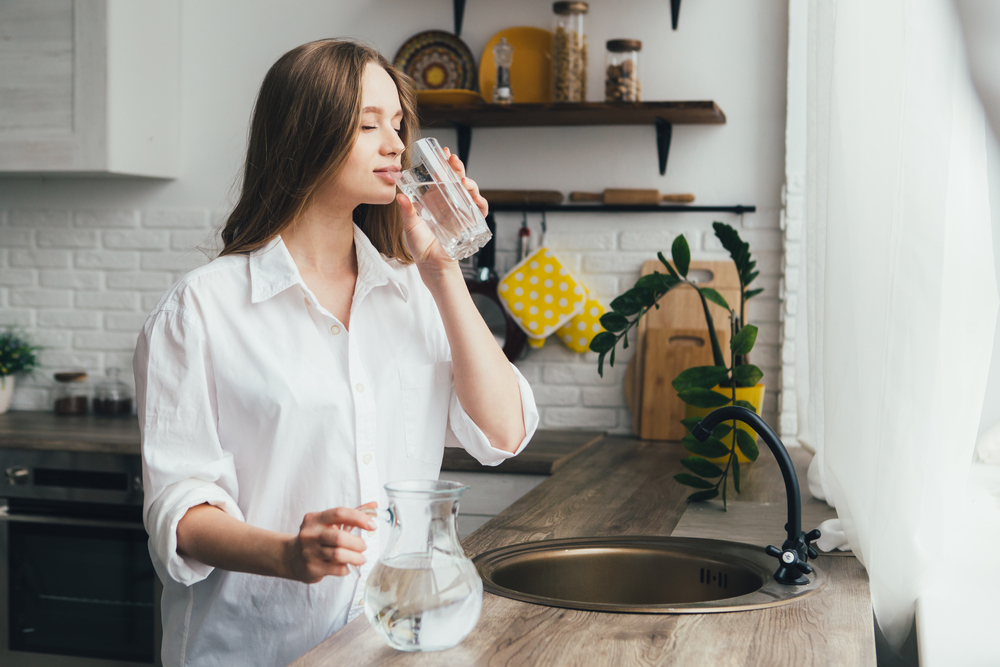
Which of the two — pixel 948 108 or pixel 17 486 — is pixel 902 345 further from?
pixel 17 486

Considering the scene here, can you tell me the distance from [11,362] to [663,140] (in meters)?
2.16

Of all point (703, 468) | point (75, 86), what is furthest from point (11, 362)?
point (703, 468)

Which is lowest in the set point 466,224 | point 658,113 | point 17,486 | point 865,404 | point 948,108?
point 17,486

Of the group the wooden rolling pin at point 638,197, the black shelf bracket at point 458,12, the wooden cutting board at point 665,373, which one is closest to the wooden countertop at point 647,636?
the wooden cutting board at point 665,373

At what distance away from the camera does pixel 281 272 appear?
1.27 metres

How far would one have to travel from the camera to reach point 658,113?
8.02 feet

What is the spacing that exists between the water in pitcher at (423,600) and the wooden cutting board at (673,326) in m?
1.78

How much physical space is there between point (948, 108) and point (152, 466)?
1.05 metres

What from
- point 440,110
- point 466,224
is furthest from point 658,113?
point 466,224

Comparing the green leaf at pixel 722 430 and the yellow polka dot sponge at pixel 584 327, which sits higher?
the yellow polka dot sponge at pixel 584 327

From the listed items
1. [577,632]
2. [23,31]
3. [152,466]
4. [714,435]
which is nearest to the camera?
[577,632]

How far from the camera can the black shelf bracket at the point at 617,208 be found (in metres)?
2.57

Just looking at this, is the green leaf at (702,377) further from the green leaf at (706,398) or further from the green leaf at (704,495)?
the green leaf at (704,495)

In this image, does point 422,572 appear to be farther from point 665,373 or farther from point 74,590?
point 74,590
